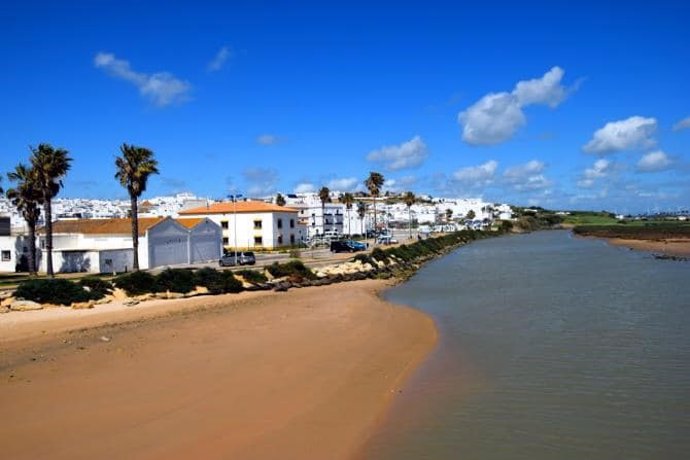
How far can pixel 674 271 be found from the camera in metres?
48.7

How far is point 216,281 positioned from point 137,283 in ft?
15.3

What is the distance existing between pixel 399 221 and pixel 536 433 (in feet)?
524

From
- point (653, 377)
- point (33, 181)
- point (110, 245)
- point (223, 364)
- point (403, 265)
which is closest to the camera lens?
point (653, 377)

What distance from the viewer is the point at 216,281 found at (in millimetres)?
Result: 33656

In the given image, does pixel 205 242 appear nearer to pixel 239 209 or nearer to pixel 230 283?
pixel 230 283

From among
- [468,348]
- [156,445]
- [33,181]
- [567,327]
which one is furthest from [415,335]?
[33,181]

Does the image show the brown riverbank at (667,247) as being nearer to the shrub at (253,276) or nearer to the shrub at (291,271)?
the shrub at (291,271)

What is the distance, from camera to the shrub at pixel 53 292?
25.4 metres

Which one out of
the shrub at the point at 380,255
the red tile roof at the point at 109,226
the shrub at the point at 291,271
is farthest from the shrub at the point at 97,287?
the shrub at the point at 380,255

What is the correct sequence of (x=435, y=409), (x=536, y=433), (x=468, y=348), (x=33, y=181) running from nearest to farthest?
(x=536, y=433), (x=435, y=409), (x=468, y=348), (x=33, y=181)

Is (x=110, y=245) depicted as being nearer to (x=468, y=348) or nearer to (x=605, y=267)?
(x=468, y=348)

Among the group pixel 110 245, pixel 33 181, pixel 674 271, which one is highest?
pixel 33 181

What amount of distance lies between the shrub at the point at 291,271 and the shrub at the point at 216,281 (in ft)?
16.4

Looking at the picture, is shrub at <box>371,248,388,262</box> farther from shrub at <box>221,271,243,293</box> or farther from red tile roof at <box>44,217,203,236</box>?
shrub at <box>221,271,243,293</box>
